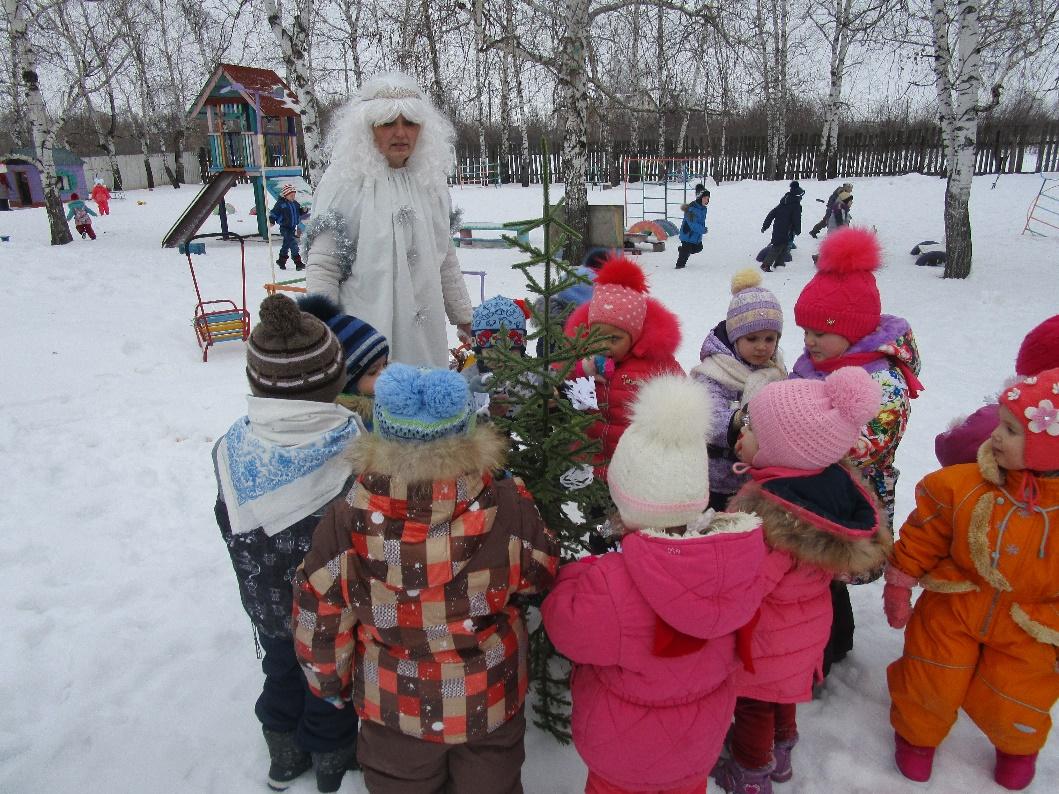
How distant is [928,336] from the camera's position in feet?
24.7

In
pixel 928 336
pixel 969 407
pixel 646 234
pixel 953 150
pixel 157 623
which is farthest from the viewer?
pixel 646 234

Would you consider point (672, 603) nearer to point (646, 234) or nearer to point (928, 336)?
point (928, 336)

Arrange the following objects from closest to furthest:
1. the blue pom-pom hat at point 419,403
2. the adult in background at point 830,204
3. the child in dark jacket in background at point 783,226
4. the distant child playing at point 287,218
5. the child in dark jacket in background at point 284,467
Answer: the blue pom-pom hat at point 419,403 < the child in dark jacket in background at point 284,467 < the child in dark jacket in background at point 783,226 < the adult in background at point 830,204 < the distant child playing at point 287,218

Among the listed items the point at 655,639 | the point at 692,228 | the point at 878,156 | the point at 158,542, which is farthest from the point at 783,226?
the point at 878,156

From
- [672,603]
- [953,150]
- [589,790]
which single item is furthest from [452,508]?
[953,150]

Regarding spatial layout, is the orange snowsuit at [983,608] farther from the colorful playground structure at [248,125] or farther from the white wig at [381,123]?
the colorful playground structure at [248,125]

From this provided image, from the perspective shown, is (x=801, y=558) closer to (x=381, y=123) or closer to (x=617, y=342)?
(x=617, y=342)

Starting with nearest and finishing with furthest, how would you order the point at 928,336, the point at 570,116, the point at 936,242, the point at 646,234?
1. the point at 928,336
2. the point at 570,116
3. the point at 936,242
4. the point at 646,234

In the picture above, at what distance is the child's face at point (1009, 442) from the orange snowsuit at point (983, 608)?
6 centimetres

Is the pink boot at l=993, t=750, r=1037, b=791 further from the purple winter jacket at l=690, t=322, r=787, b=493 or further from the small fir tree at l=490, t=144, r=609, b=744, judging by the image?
the small fir tree at l=490, t=144, r=609, b=744

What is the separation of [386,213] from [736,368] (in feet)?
5.57

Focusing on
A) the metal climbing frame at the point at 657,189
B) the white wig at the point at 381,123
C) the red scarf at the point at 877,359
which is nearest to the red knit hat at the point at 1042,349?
the red scarf at the point at 877,359

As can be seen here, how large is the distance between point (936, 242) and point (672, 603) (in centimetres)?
1292

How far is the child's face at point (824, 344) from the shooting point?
8.65 feet
